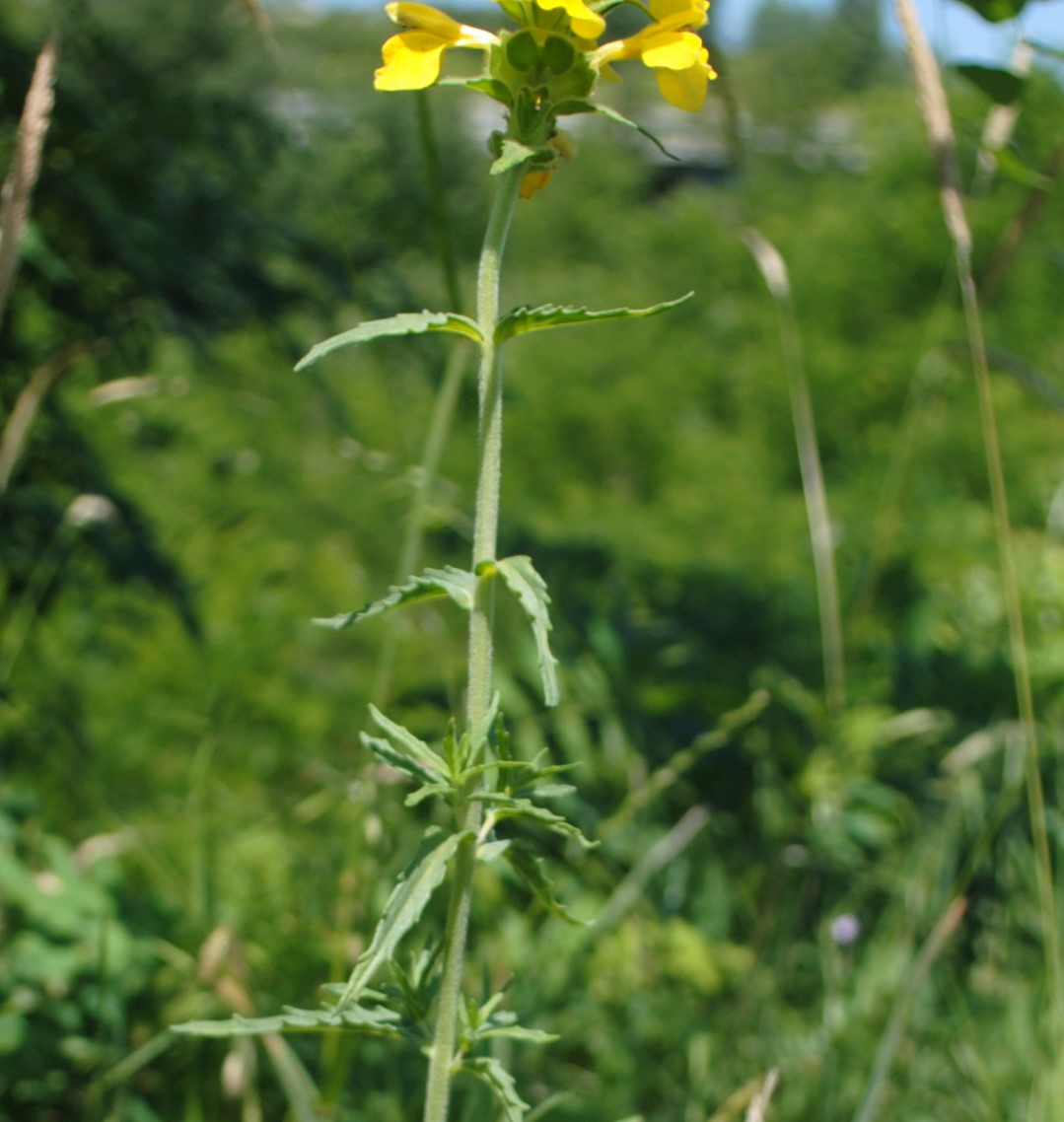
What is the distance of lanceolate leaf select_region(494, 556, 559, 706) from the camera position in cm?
45

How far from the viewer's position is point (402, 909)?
0.48m

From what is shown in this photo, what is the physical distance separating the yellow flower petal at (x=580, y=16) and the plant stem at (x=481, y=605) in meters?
0.06

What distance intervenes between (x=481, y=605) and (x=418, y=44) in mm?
216

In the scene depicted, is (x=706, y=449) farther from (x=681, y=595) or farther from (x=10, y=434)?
(x=10, y=434)

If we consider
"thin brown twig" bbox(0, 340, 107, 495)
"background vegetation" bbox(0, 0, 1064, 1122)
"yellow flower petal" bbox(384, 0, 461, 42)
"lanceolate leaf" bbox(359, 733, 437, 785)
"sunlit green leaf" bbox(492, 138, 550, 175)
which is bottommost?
"background vegetation" bbox(0, 0, 1064, 1122)

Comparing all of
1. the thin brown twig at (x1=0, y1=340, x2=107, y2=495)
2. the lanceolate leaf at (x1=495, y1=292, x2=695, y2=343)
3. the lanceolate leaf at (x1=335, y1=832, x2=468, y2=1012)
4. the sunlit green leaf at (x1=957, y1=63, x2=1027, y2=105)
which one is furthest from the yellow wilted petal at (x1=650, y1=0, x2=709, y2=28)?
the thin brown twig at (x1=0, y1=340, x2=107, y2=495)

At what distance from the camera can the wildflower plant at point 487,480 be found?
1.55 feet

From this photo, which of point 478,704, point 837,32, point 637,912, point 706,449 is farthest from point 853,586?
point 837,32

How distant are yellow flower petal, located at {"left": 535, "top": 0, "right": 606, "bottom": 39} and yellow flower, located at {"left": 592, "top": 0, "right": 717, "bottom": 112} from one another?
1.0 inches

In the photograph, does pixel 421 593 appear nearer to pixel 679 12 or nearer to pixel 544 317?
pixel 544 317

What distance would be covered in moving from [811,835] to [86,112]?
38.9 inches

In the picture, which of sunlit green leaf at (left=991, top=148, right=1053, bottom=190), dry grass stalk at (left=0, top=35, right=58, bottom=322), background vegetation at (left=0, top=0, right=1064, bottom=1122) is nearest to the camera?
dry grass stalk at (left=0, top=35, right=58, bottom=322)

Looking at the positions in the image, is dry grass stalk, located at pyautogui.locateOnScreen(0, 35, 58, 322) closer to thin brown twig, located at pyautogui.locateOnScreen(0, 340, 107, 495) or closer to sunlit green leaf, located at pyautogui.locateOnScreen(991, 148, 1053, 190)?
thin brown twig, located at pyautogui.locateOnScreen(0, 340, 107, 495)

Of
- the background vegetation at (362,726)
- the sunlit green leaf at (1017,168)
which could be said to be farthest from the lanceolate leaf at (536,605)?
the sunlit green leaf at (1017,168)
